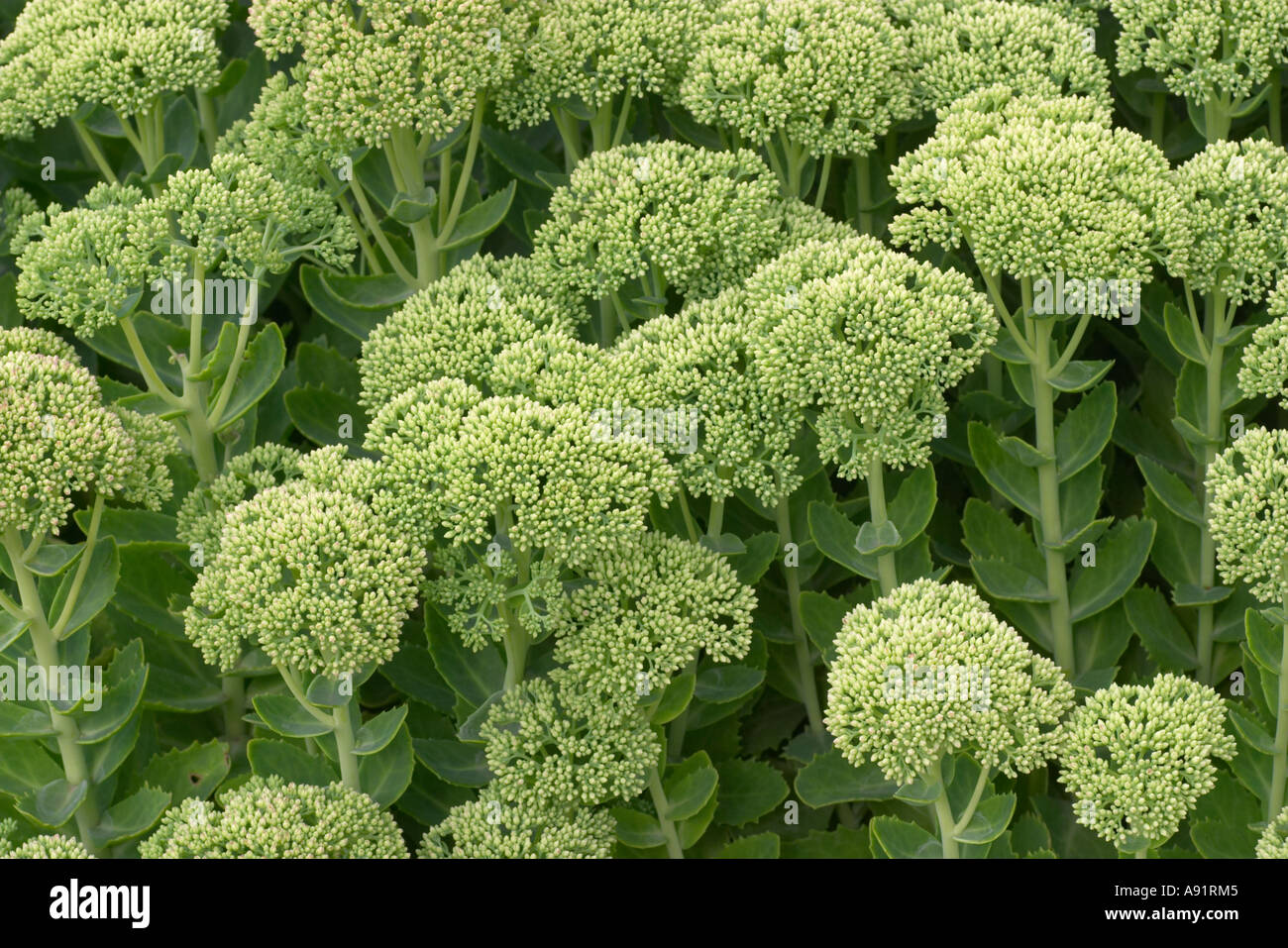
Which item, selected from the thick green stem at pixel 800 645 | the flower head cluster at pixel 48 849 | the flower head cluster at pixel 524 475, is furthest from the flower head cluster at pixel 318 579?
the thick green stem at pixel 800 645

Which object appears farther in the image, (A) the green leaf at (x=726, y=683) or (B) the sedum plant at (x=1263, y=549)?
(A) the green leaf at (x=726, y=683)

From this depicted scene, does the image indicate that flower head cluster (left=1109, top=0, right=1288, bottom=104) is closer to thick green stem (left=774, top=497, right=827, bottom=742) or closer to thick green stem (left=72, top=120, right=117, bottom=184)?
thick green stem (left=774, top=497, right=827, bottom=742)

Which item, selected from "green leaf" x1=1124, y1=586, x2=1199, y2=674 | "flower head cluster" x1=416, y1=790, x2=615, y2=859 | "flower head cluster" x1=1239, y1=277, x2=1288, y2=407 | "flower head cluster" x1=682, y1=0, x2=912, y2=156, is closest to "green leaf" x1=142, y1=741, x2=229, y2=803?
"flower head cluster" x1=416, y1=790, x2=615, y2=859

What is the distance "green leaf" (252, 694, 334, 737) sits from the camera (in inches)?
138

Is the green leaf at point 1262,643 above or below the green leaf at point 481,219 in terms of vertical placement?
below

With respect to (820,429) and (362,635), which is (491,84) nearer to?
(820,429)

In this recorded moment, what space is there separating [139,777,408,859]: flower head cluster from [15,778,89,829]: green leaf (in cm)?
24

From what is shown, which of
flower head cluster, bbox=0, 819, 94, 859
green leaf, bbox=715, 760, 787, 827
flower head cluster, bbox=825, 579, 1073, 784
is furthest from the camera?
green leaf, bbox=715, 760, 787, 827

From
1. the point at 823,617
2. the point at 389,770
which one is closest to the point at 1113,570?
the point at 823,617

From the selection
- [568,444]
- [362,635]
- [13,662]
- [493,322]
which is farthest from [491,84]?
[13,662]

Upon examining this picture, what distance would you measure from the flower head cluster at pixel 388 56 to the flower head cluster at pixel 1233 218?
1.60 meters

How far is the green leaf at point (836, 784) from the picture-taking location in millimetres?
3748

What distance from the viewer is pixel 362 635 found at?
3.30 metres

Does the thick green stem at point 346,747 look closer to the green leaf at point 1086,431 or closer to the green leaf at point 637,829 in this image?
the green leaf at point 637,829
